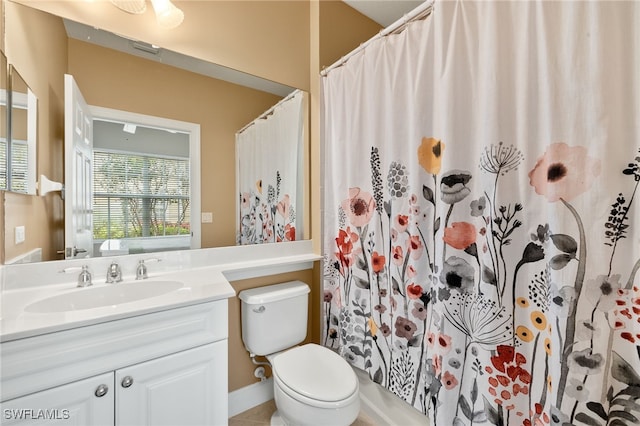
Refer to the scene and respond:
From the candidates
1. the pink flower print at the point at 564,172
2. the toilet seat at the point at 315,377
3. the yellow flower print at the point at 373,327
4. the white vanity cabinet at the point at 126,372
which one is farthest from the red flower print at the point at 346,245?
the pink flower print at the point at 564,172

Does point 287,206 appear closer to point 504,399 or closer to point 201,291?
point 201,291

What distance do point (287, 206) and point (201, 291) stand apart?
888 mm

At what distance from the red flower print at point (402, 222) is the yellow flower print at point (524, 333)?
22.2 inches

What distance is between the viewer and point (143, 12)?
1.28 m

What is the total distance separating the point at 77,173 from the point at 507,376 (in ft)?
6.41

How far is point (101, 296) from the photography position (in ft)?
3.59

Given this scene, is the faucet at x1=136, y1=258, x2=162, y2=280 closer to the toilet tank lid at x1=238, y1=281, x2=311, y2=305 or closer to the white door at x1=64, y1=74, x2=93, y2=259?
the white door at x1=64, y1=74, x2=93, y2=259

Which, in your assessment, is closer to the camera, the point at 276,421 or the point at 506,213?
the point at 506,213

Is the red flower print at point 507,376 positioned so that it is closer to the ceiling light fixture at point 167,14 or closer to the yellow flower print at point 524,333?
the yellow flower print at point 524,333

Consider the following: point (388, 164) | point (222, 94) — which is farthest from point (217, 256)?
point (388, 164)

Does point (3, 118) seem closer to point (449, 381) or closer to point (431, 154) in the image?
point (431, 154)

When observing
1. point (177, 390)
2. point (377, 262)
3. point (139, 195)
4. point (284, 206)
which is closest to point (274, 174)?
point (284, 206)

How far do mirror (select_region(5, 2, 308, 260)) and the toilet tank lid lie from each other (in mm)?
338

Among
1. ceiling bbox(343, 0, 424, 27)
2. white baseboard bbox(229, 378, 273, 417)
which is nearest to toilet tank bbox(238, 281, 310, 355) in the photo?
white baseboard bbox(229, 378, 273, 417)
